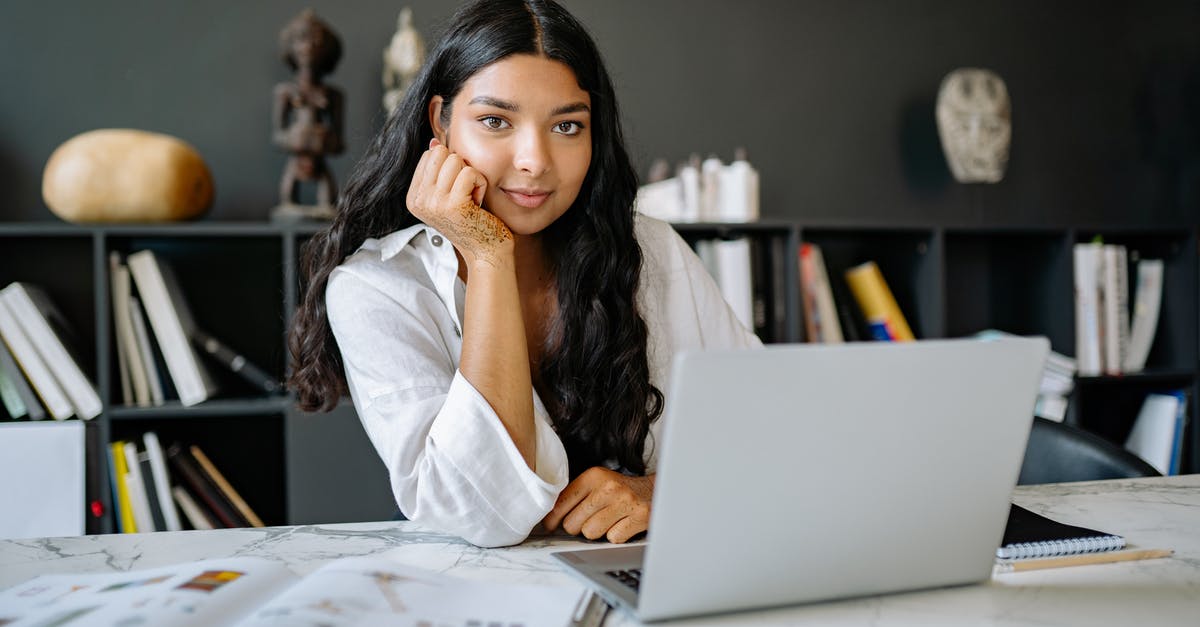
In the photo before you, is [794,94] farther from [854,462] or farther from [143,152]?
[854,462]

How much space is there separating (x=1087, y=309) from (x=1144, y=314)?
254 mm

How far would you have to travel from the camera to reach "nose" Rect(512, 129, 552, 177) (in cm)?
131

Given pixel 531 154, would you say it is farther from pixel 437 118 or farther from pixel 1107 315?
pixel 1107 315

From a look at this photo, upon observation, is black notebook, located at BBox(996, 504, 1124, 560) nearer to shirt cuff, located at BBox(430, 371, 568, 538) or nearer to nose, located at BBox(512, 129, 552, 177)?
shirt cuff, located at BBox(430, 371, 568, 538)

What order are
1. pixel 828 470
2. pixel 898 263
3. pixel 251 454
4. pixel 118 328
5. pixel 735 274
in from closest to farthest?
pixel 828 470, pixel 118 328, pixel 735 274, pixel 251 454, pixel 898 263

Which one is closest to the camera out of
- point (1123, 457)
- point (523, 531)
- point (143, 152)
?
point (523, 531)

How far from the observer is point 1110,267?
2846 mm

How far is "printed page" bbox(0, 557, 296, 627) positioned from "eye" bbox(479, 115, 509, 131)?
0.69 m

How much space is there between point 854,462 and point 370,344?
2.43 feet

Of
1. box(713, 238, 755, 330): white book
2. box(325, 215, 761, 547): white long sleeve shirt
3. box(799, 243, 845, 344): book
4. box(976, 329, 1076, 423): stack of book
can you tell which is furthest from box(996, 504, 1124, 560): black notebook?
box(976, 329, 1076, 423): stack of book

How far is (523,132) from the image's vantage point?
1325 millimetres

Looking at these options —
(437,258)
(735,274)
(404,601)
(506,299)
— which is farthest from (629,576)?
(735,274)

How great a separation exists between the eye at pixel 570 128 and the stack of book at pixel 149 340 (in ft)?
4.39

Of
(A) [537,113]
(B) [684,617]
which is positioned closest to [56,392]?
(A) [537,113]
